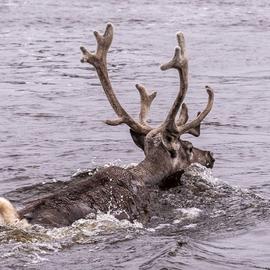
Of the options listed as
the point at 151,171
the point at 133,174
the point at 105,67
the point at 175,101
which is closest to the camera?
the point at 133,174

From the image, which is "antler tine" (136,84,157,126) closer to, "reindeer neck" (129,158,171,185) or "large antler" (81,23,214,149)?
"large antler" (81,23,214,149)

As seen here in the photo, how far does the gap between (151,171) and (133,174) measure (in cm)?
36

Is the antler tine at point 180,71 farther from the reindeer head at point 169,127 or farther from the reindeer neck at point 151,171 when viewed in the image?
the reindeer neck at point 151,171

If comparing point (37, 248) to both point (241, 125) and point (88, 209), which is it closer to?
point (88, 209)


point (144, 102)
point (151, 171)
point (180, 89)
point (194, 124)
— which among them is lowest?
point (151, 171)

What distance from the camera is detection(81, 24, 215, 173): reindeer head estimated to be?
999cm

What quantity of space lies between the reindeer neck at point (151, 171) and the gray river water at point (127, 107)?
1.76 feet

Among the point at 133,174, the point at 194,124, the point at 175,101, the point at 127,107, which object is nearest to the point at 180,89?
the point at 175,101

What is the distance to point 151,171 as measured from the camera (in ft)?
32.5

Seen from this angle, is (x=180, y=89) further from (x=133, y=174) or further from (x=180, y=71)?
(x=133, y=174)

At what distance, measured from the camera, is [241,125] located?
46.8 feet

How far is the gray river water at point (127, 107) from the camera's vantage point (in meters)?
7.91

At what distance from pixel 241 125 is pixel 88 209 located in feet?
19.7

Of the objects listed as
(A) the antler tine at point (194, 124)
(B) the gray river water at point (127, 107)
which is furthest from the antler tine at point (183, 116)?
(B) the gray river water at point (127, 107)
